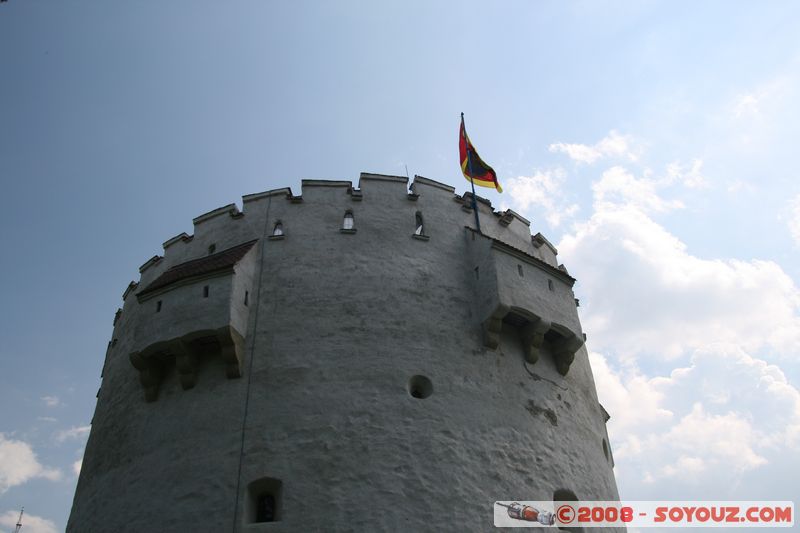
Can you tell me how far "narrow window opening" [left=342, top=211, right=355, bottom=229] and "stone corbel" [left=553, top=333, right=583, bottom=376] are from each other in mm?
5459

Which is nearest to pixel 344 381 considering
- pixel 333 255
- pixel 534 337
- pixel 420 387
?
pixel 420 387

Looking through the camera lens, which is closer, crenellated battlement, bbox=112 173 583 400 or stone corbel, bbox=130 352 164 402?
crenellated battlement, bbox=112 173 583 400

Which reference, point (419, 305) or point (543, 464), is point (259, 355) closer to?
point (419, 305)

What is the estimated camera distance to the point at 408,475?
43.2ft

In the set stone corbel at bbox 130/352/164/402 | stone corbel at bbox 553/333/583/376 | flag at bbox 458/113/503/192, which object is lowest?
stone corbel at bbox 130/352/164/402

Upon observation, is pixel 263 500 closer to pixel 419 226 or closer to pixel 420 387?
pixel 420 387

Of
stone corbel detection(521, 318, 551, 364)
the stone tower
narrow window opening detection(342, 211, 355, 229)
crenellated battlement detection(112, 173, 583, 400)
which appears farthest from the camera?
narrow window opening detection(342, 211, 355, 229)

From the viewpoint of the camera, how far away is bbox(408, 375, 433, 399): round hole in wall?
14.5 metres

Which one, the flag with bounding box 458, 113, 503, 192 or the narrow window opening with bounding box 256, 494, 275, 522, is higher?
the flag with bounding box 458, 113, 503, 192

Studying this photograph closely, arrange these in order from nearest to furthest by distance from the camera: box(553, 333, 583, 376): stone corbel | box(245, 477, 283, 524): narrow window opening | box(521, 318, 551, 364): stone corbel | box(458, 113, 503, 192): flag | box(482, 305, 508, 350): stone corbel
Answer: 1. box(245, 477, 283, 524): narrow window opening
2. box(482, 305, 508, 350): stone corbel
3. box(521, 318, 551, 364): stone corbel
4. box(553, 333, 583, 376): stone corbel
5. box(458, 113, 503, 192): flag

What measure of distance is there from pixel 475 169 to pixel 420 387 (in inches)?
297

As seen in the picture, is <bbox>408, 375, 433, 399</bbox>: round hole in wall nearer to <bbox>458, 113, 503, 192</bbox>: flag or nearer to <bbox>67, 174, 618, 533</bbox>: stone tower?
<bbox>67, 174, 618, 533</bbox>: stone tower

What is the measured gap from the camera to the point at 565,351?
1653 centimetres

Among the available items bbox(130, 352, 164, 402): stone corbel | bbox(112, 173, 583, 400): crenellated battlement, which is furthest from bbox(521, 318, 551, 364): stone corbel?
bbox(130, 352, 164, 402): stone corbel
